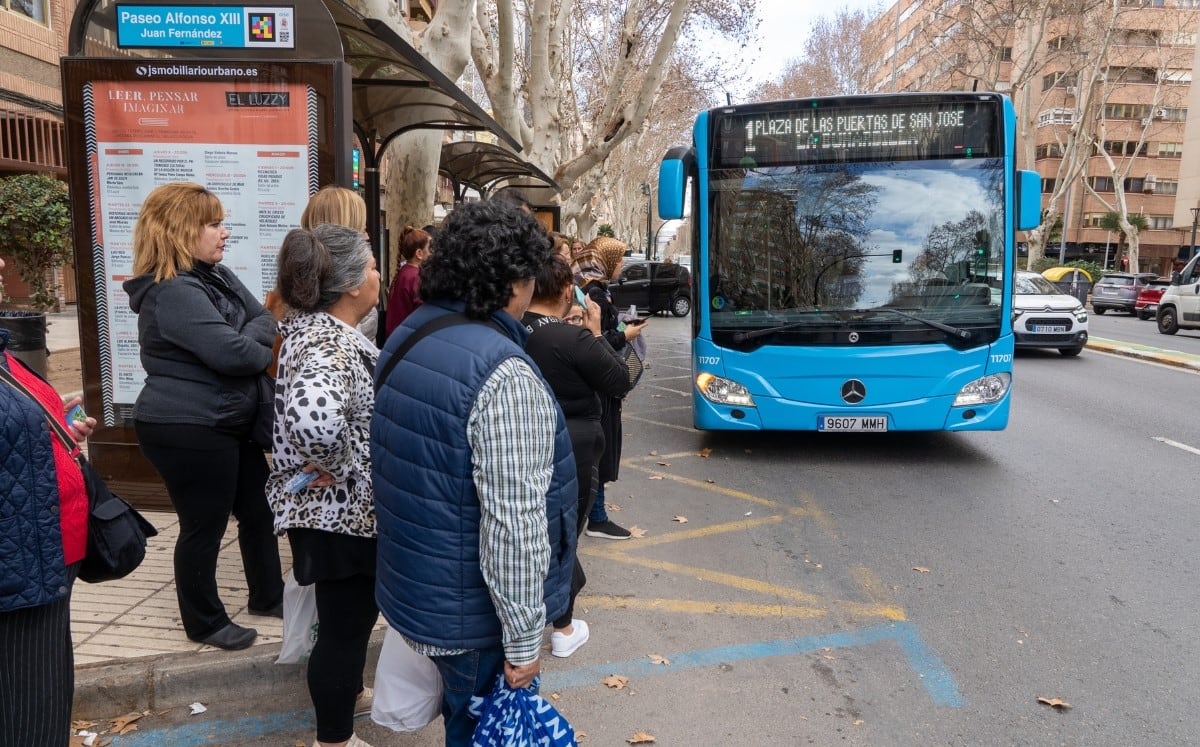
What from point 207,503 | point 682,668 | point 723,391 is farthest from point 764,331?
point 207,503

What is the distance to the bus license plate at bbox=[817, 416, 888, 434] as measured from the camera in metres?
6.95

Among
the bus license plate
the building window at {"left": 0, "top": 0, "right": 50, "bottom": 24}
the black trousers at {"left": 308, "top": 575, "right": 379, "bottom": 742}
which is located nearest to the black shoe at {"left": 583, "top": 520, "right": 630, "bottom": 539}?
the bus license plate

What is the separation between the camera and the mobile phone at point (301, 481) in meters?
2.53

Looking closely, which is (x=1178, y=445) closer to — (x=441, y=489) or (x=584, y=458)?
(x=584, y=458)

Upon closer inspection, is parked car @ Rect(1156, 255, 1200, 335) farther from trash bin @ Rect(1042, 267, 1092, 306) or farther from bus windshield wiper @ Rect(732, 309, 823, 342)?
bus windshield wiper @ Rect(732, 309, 823, 342)

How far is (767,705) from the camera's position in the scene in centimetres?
334

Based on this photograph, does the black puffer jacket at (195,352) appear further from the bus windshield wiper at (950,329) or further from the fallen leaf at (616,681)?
the bus windshield wiper at (950,329)

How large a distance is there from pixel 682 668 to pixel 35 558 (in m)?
2.52

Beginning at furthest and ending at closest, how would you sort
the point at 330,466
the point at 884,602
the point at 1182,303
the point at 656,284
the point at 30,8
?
1. the point at 656,284
2. the point at 1182,303
3. the point at 30,8
4. the point at 884,602
5. the point at 330,466

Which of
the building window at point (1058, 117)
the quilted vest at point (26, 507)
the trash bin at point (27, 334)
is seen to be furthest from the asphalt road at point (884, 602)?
the building window at point (1058, 117)

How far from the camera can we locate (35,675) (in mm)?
2053

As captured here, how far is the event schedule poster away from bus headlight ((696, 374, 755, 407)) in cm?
362

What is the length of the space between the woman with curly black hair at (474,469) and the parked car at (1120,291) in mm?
33251

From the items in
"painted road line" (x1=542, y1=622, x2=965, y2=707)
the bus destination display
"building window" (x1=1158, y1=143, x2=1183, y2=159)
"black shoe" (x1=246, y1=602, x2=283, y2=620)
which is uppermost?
"building window" (x1=1158, y1=143, x2=1183, y2=159)
